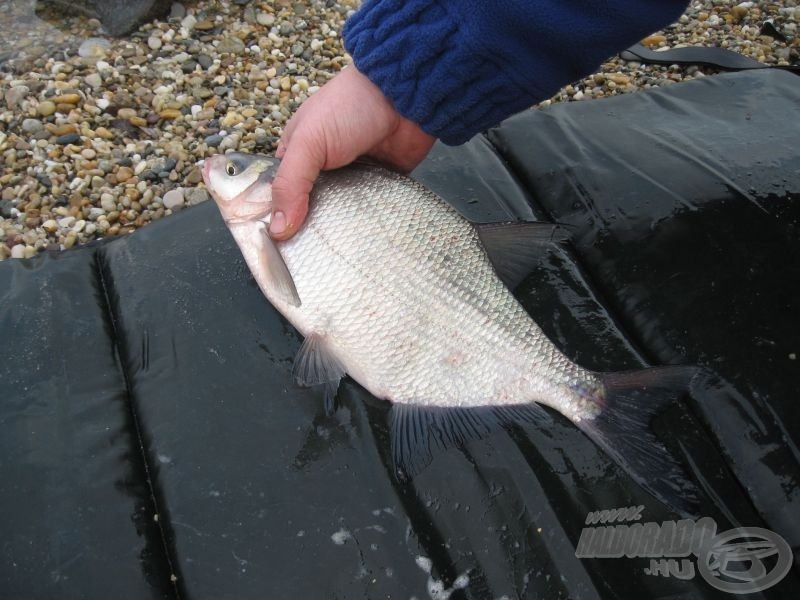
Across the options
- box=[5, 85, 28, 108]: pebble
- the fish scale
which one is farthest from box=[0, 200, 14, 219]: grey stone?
the fish scale

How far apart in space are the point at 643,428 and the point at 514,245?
0.71 metres

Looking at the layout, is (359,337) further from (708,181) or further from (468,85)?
(708,181)

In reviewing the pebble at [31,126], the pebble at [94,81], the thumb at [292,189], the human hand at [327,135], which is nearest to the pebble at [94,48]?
the pebble at [94,81]

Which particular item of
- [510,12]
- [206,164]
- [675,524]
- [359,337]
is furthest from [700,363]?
[206,164]

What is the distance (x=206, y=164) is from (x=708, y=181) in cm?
187

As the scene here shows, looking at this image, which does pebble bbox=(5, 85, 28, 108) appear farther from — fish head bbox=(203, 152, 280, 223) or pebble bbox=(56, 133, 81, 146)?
fish head bbox=(203, 152, 280, 223)

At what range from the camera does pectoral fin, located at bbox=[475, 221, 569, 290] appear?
2031 mm

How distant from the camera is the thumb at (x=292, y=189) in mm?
1930

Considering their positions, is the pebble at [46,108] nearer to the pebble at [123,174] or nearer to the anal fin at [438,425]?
the pebble at [123,174]

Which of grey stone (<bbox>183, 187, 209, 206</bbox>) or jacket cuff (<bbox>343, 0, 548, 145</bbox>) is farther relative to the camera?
grey stone (<bbox>183, 187, 209, 206</bbox>)

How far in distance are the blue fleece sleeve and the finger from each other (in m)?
0.34

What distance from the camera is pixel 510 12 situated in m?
1.74

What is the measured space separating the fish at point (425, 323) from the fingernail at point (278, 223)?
4 centimetres

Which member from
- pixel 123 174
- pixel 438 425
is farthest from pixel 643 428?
pixel 123 174
